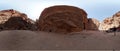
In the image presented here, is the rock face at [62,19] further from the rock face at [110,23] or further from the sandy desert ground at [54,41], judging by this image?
the rock face at [110,23]

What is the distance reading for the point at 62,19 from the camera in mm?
5230

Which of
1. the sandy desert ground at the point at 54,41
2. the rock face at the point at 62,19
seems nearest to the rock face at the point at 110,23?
the rock face at the point at 62,19

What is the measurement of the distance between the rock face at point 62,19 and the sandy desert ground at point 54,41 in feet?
1.49

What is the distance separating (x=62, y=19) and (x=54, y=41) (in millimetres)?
1031

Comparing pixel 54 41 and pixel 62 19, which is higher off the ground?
pixel 62 19

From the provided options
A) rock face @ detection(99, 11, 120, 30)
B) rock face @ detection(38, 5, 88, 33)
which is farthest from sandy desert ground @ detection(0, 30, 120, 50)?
rock face @ detection(99, 11, 120, 30)

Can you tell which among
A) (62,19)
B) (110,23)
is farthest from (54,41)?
(110,23)

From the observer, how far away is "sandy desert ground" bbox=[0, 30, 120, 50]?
157 inches

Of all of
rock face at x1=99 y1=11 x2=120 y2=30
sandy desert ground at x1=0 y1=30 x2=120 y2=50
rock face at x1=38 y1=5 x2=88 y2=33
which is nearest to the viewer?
sandy desert ground at x1=0 y1=30 x2=120 y2=50

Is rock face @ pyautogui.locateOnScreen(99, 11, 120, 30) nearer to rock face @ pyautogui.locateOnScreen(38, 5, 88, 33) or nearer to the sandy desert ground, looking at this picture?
rock face @ pyautogui.locateOnScreen(38, 5, 88, 33)

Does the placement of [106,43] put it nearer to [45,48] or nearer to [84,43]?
[84,43]

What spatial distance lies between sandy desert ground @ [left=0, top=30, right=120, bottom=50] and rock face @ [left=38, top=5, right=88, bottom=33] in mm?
455

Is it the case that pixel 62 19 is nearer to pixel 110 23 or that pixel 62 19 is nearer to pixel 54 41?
pixel 54 41

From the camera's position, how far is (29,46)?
12.9 feet
